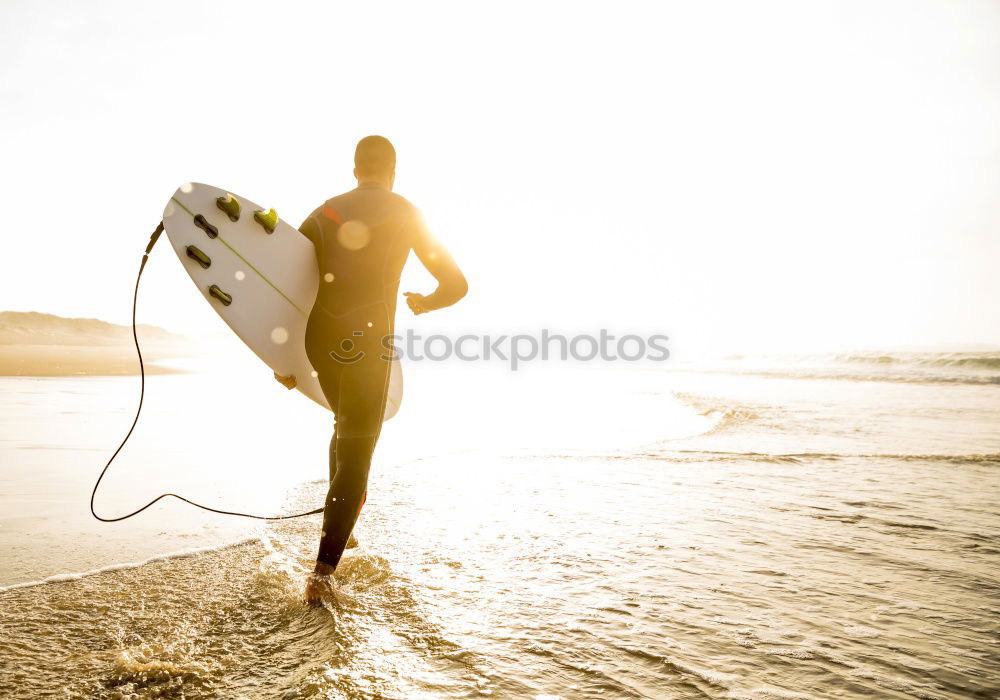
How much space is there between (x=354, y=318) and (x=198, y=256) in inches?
35.7

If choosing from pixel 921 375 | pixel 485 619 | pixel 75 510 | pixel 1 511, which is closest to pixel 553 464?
pixel 485 619

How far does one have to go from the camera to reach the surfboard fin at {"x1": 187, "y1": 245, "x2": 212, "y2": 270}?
108 inches

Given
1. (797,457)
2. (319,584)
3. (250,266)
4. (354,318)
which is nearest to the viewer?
(319,584)

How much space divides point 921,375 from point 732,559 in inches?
1007

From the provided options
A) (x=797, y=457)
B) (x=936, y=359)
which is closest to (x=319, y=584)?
(x=797, y=457)

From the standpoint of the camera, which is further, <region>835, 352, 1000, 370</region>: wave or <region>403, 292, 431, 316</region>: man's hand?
<region>835, 352, 1000, 370</region>: wave

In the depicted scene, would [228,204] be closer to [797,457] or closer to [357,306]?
[357,306]

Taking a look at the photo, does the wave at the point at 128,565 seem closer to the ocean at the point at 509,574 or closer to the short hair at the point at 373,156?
the ocean at the point at 509,574

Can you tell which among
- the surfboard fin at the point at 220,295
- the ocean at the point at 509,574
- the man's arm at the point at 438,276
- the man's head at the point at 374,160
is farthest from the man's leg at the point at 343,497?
the man's head at the point at 374,160

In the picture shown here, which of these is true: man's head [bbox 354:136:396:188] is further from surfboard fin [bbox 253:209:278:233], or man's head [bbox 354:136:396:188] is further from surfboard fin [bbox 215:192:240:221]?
surfboard fin [bbox 215:192:240:221]

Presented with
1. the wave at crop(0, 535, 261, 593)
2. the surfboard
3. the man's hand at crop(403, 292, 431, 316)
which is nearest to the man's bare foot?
the wave at crop(0, 535, 261, 593)

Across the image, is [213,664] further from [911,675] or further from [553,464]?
[553,464]

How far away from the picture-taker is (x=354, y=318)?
8.25 feet

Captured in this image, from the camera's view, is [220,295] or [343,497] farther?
[220,295]
